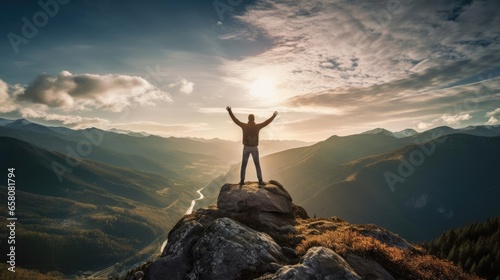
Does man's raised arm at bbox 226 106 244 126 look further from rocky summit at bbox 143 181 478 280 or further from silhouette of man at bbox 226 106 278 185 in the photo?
rocky summit at bbox 143 181 478 280

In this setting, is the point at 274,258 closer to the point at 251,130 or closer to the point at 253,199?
the point at 253,199

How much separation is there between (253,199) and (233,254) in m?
8.49

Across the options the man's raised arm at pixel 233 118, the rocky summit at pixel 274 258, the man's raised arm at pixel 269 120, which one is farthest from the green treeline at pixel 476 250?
the man's raised arm at pixel 233 118

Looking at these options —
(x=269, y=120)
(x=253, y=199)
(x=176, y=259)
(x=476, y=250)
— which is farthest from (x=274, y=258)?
(x=476, y=250)

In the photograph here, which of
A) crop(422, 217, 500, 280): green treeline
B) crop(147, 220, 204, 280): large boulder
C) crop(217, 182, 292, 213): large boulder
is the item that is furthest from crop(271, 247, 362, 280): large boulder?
crop(422, 217, 500, 280): green treeline

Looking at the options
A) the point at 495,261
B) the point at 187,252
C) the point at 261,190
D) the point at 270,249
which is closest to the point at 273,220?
the point at 261,190

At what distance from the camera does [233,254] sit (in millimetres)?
11062

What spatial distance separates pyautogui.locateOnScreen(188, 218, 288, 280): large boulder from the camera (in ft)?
34.6

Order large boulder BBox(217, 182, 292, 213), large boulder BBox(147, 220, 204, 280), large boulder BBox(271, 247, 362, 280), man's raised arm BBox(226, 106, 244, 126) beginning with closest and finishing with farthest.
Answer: large boulder BBox(271, 247, 362, 280) < large boulder BBox(147, 220, 204, 280) < large boulder BBox(217, 182, 292, 213) < man's raised arm BBox(226, 106, 244, 126)

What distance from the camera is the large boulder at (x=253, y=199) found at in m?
19.2

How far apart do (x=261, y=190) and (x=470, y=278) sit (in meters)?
13.4

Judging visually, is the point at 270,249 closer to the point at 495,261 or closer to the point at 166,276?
the point at 166,276

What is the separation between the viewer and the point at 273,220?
61.1ft

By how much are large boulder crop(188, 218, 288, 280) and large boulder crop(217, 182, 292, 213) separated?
20.6 ft
